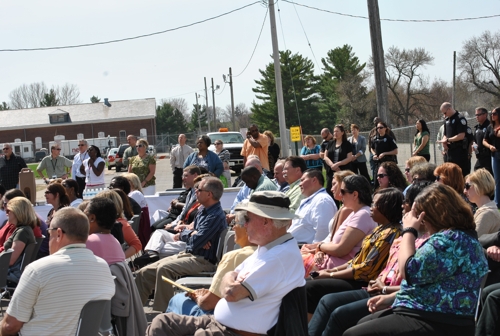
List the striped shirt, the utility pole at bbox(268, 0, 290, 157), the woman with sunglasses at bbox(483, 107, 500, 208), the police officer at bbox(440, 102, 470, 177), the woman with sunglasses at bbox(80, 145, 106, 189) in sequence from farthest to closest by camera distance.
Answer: the utility pole at bbox(268, 0, 290, 157), the woman with sunglasses at bbox(80, 145, 106, 189), the police officer at bbox(440, 102, 470, 177), the woman with sunglasses at bbox(483, 107, 500, 208), the striped shirt

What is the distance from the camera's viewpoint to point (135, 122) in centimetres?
7650

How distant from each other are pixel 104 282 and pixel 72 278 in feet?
0.83

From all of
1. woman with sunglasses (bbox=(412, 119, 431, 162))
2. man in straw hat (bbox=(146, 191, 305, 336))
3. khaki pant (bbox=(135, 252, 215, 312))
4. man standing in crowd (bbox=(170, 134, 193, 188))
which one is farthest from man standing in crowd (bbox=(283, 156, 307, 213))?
man standing in crowd (bbox=(170, 134, 193, 188))

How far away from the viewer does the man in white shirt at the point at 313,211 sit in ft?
21.1

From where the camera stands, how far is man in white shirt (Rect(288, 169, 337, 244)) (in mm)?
6426

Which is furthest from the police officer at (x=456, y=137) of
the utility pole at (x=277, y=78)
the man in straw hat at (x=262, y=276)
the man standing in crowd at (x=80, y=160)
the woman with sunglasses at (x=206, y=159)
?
the utility pole at (x=277, y=78)

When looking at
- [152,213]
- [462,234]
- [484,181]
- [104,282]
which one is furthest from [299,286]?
[152,213]

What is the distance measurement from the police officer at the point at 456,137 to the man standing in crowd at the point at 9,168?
9.54 m

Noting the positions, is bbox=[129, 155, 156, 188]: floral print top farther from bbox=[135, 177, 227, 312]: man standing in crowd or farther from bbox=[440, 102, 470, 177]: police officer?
bbox=[135, 177, 227, 312]: man standing in crowd

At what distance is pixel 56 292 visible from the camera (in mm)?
3963

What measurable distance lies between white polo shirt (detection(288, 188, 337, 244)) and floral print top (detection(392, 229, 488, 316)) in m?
2.66

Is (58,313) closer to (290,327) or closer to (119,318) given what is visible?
(119,318)

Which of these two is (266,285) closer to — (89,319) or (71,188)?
(89,319)

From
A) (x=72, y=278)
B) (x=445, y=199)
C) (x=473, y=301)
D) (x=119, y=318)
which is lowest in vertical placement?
(x=119, y=318)
